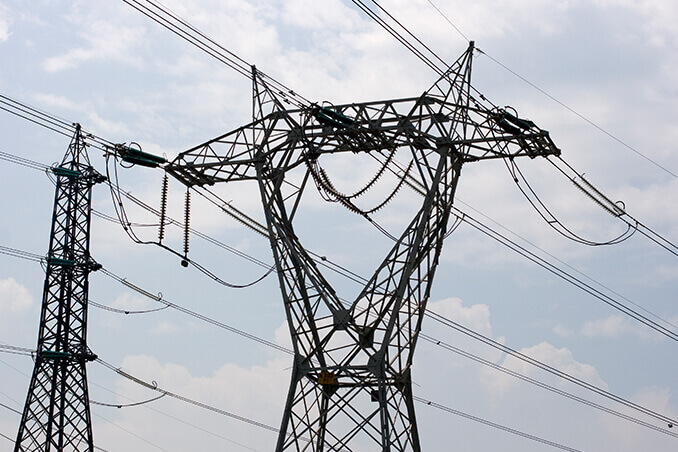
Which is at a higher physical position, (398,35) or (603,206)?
(398,35)

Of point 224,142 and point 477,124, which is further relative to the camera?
point 224,142

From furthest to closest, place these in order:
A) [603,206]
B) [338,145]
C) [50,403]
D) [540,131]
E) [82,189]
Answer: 1. [82,189]
2. [50,403]
3. [603,206]
4. [338,145]
5. [540,131]

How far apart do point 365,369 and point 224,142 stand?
7.25 m

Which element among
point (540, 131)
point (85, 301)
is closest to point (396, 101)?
point (540, 131)

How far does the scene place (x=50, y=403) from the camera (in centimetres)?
3531

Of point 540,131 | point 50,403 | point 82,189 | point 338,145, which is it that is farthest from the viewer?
point 82,189

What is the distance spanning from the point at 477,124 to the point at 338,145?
362 cm

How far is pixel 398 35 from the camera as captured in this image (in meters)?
24.5

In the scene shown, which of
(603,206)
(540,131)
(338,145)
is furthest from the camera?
(603,206)

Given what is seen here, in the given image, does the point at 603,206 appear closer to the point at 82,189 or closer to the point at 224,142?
the point at 224,142

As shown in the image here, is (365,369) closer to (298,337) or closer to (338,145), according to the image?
(298,337)

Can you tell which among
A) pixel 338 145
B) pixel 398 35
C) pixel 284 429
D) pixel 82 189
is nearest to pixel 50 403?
pixel 82 189

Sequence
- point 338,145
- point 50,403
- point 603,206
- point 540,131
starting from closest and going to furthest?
point 540,131
point 338,145
point 603,206
point 50,403

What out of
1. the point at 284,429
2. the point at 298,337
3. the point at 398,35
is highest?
the point at 398,35
